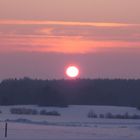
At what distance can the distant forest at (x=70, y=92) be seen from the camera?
302 ft

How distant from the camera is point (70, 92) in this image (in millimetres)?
100062

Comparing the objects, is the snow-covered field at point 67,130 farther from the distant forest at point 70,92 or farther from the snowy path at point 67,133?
the distant forest at point 70,92

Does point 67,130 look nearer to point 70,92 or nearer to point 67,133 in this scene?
point 67,133

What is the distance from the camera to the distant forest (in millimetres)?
92000

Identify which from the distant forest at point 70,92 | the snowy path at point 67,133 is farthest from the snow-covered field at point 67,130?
the distant forest at point 70,92

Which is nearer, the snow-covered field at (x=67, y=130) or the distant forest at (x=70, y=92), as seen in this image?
the snow-covered field at (x=67, y=130)

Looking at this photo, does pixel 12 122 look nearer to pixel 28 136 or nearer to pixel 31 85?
pixel 28 136

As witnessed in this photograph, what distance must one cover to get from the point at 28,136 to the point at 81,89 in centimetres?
5500

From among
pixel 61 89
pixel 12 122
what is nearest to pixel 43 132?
pixel 12 122

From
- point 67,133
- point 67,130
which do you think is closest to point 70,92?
point 67,130

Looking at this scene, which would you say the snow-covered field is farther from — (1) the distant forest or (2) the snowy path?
(1) the distant forest

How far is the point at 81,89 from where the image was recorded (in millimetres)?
99500

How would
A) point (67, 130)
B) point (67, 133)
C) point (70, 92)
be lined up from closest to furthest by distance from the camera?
point (67, 133) → point (67, 130) → point (70, 92)

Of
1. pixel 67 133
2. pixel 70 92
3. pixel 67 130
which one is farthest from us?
pixel 70 92
